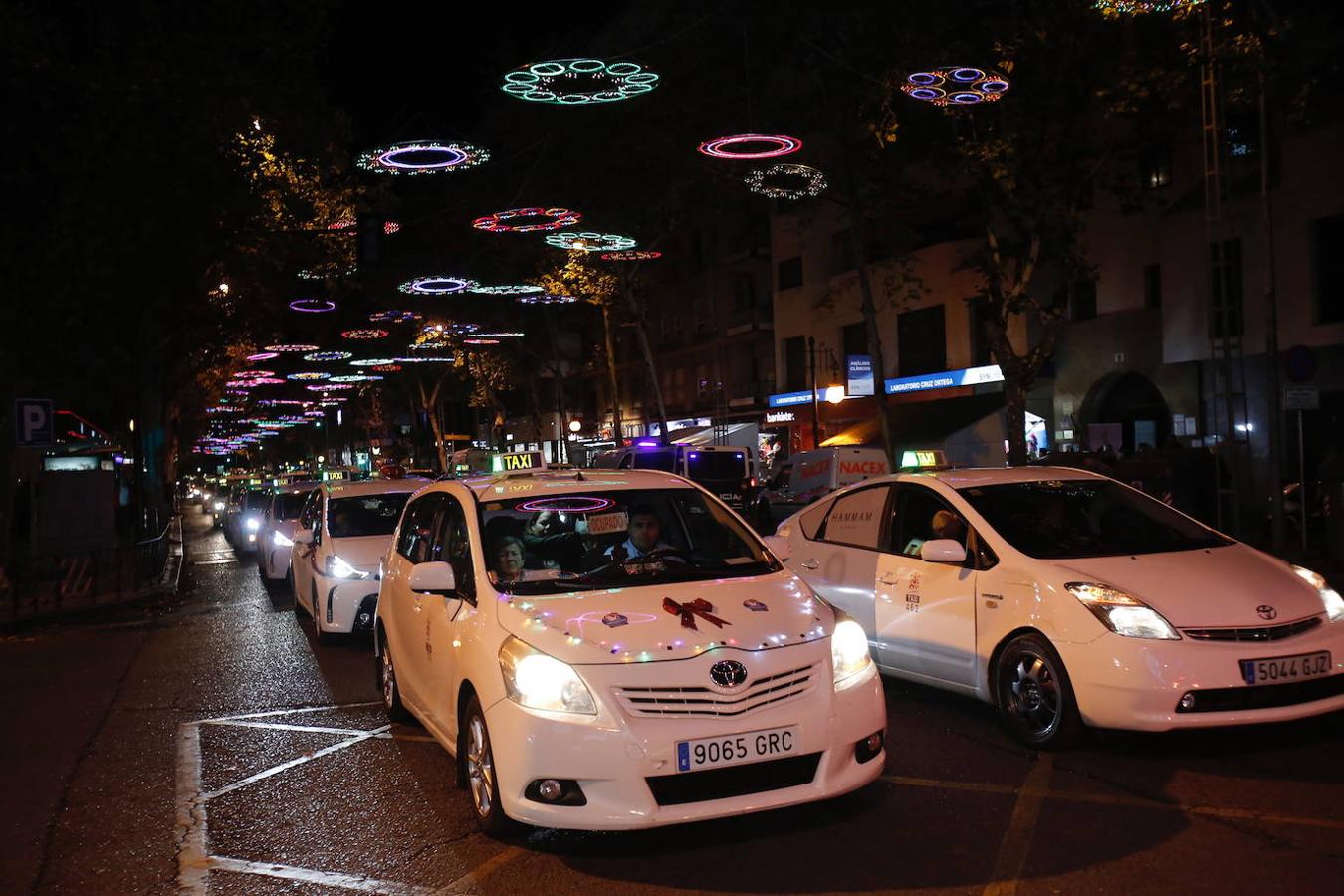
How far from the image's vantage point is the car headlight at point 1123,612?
607 centimetres

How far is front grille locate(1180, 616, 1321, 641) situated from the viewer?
6.02 metres

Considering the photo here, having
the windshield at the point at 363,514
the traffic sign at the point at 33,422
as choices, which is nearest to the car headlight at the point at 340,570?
the windshield at the point at 363,514

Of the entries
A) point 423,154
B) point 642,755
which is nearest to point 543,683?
point 642,755

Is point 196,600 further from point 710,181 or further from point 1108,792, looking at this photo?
point 710,181

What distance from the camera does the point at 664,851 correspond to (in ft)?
16.7

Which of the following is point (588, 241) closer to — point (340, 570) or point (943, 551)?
point (340, 570)

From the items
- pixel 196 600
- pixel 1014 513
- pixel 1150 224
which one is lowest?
pixel 196 600

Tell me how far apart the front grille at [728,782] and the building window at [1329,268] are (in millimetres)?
21731

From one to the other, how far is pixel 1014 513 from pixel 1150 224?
2262 cm

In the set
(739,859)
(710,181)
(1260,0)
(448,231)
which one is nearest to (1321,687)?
(739,859)

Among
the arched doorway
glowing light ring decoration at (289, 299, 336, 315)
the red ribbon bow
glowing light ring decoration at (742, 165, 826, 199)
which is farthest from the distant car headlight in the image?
the arched doorway

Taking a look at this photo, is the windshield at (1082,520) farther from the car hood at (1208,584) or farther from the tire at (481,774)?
the tire at (481,774)

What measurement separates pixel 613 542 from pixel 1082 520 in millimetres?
3083

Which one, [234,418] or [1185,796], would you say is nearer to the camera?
[1185,796]
